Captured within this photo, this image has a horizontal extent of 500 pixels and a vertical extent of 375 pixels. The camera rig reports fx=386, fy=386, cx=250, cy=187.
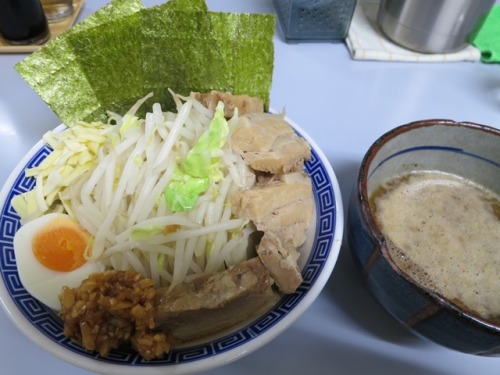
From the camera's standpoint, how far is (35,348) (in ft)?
3.51

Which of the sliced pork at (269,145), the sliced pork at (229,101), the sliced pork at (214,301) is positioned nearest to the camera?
the sliced pork at (214,301)

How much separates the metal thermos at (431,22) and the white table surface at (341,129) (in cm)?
12

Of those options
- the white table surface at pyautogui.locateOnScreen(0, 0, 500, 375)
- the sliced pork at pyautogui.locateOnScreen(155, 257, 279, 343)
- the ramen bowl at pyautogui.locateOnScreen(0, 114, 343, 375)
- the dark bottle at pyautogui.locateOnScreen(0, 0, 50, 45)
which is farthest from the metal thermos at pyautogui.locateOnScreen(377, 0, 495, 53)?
the dark bottle at pyautogui.locateOnScreen(0, 0, 50, 45)

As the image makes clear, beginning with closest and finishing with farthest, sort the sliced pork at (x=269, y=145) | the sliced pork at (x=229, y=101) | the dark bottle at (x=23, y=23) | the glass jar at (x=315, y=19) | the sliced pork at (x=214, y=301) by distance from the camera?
the sliced pork at (x=214, y=301) < the sliced pork at (x=269, y=145) < the sliced pork at (x=229, y=101) < the dark bottle at (x=23, y=23) < the glass jar at (x=315, y=19)

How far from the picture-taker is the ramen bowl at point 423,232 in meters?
0.82

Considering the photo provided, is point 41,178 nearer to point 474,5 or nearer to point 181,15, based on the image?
point 181,15

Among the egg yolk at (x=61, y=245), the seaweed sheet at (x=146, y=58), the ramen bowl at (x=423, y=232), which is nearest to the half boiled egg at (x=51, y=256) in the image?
the egg yolk at (x=61, y=245)

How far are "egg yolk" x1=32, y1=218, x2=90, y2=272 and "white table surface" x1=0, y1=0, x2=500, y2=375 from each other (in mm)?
240

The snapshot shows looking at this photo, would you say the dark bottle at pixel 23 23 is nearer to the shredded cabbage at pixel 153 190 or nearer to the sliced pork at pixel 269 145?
the shredded cabbage at pixel 153 190

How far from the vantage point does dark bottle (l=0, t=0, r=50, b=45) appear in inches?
68.9

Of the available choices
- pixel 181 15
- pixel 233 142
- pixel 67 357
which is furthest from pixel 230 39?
pixel 67 357

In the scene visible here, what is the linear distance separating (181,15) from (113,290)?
2.84 feet

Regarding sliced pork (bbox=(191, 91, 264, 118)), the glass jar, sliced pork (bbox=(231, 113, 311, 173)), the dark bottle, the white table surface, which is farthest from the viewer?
the glass jar

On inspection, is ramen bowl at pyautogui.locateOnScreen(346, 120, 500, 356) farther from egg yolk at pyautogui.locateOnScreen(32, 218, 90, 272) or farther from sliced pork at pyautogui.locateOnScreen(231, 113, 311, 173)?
egg yolk at pyautogui.locateOnScreen(32, 218, 90, 272)
